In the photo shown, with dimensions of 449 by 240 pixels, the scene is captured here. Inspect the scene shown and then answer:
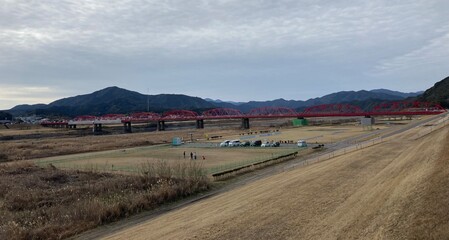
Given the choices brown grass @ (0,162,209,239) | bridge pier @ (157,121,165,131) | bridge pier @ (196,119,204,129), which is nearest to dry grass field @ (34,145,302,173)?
brown grass @ (0,162,209,239)

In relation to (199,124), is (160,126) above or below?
below

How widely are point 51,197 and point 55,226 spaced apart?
8311 mm

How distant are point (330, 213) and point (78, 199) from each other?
17.7 meters

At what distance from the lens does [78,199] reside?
25.4m

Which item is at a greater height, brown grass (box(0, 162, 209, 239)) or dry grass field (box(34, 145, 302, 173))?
brown grass (box(0, 162, 209, 239))

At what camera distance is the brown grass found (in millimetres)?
19881

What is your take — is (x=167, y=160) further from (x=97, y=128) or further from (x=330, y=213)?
(x=97, y=128)

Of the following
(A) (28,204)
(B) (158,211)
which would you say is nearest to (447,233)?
(B) (158,211)

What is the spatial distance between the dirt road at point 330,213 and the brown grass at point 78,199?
2831 mm

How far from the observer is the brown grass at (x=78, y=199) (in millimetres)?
19881

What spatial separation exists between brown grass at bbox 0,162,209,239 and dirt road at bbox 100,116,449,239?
2.83 m

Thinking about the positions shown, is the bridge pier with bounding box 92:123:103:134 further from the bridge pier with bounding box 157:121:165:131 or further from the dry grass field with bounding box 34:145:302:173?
the dry grass field with bounding box 34:145:302:173

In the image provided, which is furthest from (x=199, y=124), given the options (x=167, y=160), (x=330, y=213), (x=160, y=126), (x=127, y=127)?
(x=330, y=213)

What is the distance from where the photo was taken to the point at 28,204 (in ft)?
83.3
